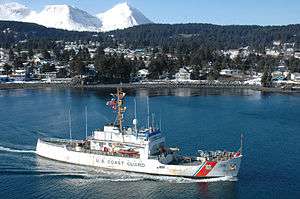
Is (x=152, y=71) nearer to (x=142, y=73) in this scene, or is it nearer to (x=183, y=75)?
(x=142, y=73)

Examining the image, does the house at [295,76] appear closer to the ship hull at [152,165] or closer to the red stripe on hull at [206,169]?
the ship hull at [152,165]

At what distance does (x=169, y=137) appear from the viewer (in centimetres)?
2875

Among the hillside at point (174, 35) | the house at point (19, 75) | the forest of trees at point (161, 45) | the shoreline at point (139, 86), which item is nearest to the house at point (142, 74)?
the forest of trees at point (161, 45)

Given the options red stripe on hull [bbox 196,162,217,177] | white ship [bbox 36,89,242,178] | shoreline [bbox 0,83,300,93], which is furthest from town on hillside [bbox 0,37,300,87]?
red stripe on hull [bbox 196,162,217,177]

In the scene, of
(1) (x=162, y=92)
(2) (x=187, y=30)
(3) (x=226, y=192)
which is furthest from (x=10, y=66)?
(2) (x=187, y=30)

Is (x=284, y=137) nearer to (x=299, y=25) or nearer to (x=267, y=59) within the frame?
(x=267, y=59)

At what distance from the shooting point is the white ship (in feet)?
69.6

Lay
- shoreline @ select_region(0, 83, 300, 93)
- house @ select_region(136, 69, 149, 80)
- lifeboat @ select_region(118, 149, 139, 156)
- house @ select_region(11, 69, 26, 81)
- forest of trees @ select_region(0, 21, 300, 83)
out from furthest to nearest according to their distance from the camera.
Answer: house @ select_region(136, 69, 149, 80) → forest of trees @ select_region(0, 21, 300, 83) → house @ select_region(11, 69, 26, 81) → shoreline @ select_region(0, 83, 300, 93) → lifeboat @ select_region(118, 149, 139, 156)

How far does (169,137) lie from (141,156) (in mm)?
7117

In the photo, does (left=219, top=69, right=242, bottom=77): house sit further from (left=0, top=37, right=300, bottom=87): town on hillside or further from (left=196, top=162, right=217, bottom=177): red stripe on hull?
(left=196, top=162, right=217, bottom=177): red stripe on hull

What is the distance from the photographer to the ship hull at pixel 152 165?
69.4ft

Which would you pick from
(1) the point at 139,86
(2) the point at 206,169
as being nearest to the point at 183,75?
(1) the point at 139,86

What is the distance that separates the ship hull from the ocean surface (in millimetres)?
309

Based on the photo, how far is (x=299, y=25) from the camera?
153 meters
